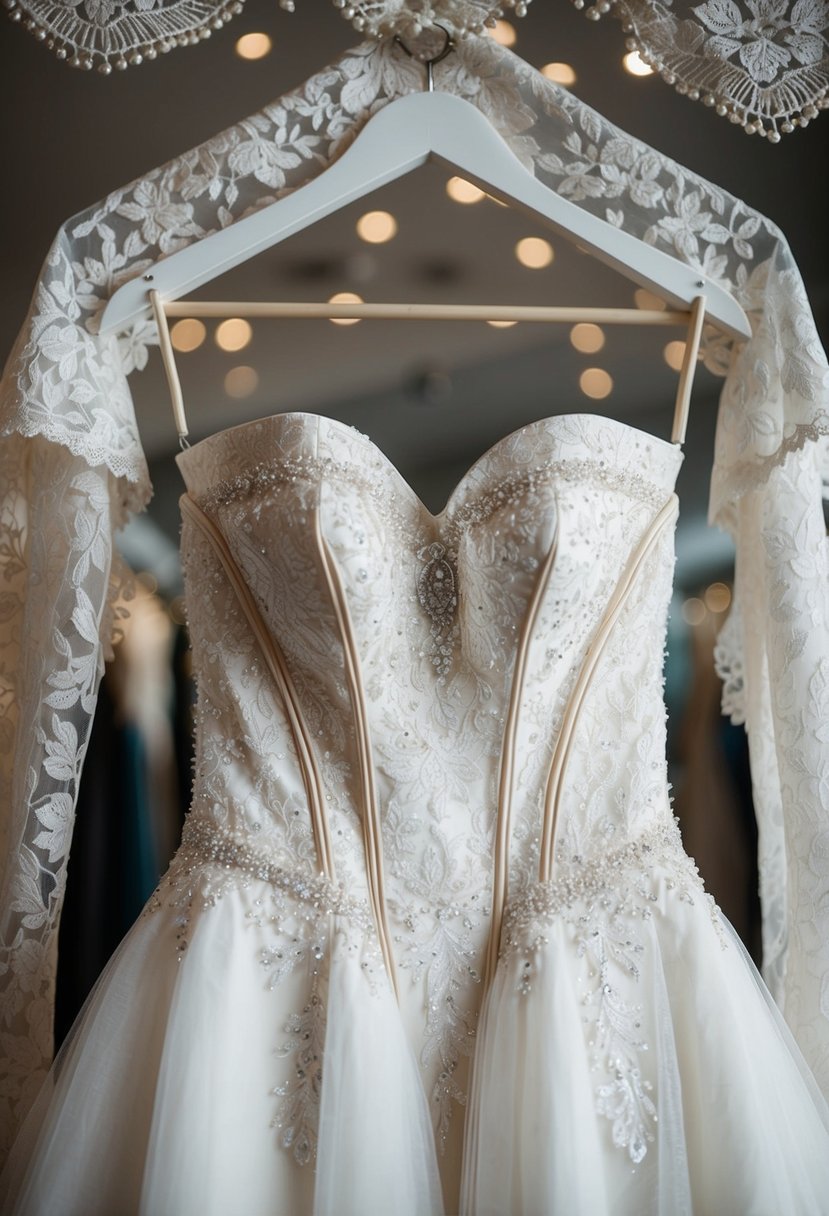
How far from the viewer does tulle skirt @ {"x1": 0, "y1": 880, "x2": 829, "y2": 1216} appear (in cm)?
88

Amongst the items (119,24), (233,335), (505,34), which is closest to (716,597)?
(233,335)

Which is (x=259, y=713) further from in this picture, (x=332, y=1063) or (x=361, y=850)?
(x=332, y=1063)

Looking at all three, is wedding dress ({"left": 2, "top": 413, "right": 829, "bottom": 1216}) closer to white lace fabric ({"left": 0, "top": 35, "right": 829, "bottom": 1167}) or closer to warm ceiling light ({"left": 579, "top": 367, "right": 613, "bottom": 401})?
white lace fabric ({"left": 0, "top": 35, "right": 829, "bottom": 1167})

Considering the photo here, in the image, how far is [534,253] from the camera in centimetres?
170

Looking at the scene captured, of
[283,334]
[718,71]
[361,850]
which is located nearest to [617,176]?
[718,71]

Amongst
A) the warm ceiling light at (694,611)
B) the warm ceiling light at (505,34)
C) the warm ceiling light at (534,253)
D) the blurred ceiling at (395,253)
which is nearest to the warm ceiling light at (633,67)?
the blurred ceiling at (395,253)

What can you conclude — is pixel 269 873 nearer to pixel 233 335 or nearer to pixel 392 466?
pixel 392 466

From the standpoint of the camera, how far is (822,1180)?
3.08 feet

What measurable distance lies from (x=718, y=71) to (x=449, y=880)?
0.91 m

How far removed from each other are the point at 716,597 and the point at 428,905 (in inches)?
31.8

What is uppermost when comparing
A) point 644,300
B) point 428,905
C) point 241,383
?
point 644,300

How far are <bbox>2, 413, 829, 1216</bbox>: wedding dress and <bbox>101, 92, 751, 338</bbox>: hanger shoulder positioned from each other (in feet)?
0.71

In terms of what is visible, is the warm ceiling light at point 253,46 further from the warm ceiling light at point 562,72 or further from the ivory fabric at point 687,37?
the ivory fabric at point 687,37

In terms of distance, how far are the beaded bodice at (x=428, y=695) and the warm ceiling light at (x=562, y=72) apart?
2.92ft
